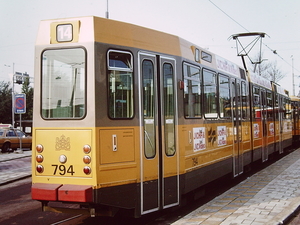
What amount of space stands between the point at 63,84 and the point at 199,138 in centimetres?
342

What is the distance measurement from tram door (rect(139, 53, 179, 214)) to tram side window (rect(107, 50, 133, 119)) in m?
0.25

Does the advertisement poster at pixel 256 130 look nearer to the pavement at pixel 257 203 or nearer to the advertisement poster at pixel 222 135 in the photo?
the pavement at pixel 257 203

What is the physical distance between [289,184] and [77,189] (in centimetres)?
626

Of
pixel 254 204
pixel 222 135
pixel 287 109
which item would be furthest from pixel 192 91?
pixel 287 109

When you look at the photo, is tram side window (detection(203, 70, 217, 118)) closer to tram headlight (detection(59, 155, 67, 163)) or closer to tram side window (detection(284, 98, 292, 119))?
tram headlight (detection(59, 155, 67, 163))

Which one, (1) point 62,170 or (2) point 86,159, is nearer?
(2) point 86,159

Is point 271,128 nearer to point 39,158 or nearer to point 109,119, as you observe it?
point 109,119

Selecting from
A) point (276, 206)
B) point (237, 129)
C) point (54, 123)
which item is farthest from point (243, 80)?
point (54, 123)

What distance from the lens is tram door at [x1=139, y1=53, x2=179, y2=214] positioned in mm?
6578

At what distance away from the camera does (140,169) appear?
21.1 feet

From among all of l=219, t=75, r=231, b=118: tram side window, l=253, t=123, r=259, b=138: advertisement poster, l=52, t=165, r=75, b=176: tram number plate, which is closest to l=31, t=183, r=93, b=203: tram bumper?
l=52, t=165, r=75, b=176: tram number plate

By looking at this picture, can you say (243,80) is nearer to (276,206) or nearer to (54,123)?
(276,206)

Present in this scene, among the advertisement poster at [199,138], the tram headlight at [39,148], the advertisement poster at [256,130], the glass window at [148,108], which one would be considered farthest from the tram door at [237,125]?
the tram headlight at [39,148]

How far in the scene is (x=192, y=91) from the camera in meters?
8.09
